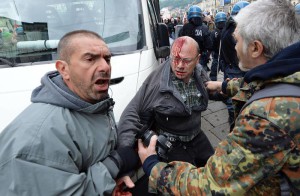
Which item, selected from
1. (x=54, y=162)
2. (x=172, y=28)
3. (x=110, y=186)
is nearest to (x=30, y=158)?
(x=54, y=162)

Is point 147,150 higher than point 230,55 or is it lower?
lower

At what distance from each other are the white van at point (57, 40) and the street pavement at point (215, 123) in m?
1.79

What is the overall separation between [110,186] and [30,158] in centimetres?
41

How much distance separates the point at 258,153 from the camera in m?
0.99

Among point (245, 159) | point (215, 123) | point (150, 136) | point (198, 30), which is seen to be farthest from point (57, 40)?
point (198, 30)

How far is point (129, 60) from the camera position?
2.37 metres

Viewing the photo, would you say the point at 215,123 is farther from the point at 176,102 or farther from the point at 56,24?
the point at 56,24

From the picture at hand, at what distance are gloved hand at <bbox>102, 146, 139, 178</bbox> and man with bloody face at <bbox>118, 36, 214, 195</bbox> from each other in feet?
1.46

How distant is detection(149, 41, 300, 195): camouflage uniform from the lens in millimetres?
959

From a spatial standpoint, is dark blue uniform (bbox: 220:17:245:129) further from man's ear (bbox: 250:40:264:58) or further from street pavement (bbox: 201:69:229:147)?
man's ear (bbox: 250:40:264:58)

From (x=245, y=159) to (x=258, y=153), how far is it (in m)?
0.06

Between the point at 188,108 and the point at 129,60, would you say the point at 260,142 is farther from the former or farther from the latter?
the point at 129,60

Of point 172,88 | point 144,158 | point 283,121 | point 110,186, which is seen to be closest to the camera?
point 283,121

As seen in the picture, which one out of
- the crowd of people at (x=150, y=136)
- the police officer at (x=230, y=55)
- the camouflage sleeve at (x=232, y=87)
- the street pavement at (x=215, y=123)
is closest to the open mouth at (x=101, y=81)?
the crowd of people at (x=150, y=136)
